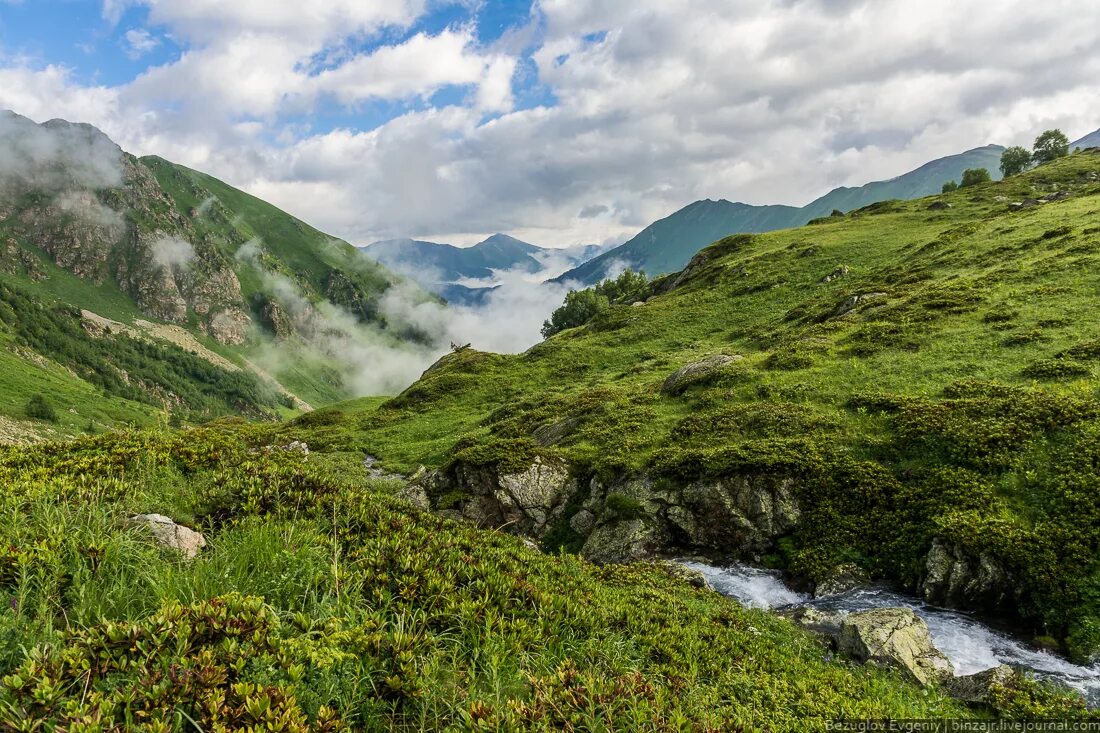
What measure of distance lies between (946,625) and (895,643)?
12.0 feet

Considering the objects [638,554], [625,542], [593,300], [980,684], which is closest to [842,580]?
[980,684]

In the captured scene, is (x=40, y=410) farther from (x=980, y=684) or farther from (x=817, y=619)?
(x=980, y=684)

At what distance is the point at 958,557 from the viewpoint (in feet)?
48.3

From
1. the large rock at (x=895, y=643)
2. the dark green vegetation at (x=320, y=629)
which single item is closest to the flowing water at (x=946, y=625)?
the large rock at (x=895, y=643)

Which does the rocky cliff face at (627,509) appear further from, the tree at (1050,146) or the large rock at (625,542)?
the tree at (1050,146)

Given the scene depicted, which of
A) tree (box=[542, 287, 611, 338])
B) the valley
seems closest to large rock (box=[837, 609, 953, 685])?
the valley

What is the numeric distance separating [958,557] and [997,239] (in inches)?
2086

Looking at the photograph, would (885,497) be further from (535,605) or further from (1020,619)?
(535,605)

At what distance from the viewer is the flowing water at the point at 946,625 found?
11.2 metres

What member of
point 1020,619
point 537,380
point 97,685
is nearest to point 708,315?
point 537,380

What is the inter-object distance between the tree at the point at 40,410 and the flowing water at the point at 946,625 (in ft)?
710

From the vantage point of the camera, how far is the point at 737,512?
1978 cm

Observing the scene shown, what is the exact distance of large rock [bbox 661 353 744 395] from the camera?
107 ft

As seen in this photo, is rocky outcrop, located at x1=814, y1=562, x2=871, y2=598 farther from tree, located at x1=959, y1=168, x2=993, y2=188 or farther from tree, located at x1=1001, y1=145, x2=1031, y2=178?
tree, located at x1=1001, y1=145, x2=1031, y2=178
